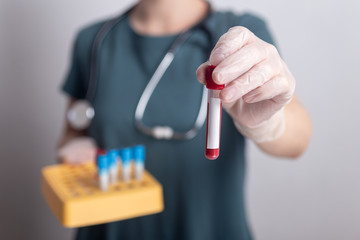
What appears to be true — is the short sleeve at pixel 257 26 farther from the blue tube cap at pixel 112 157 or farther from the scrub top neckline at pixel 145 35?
the blue tube cap at pixel 112 157

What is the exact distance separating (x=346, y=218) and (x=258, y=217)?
9.5 inches

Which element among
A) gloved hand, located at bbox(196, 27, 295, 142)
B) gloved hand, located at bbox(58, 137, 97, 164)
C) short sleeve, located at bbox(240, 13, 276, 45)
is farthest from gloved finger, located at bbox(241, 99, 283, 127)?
gloved hand, located at bbox(58, 137, 97, 164)

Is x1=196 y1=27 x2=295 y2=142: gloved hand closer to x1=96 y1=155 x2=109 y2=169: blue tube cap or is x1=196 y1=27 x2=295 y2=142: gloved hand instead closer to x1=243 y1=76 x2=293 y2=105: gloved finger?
x1=243 y1=76 x2=293 y2=105: gloved finger

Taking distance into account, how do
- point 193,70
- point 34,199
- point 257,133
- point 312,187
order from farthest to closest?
point 34,199, point 312,187, point 193,70, point 257,133

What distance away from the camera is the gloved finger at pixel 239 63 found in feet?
0.88

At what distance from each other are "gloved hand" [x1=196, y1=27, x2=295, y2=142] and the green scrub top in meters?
0.19

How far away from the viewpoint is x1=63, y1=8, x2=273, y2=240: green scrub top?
55 centimetres

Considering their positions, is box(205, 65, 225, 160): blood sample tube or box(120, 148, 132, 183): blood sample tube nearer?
box(205, 65, 225, 160): blood sample tube

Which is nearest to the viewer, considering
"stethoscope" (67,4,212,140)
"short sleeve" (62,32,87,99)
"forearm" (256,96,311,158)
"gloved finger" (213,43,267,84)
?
"gloved finger" (213,43,267,84)

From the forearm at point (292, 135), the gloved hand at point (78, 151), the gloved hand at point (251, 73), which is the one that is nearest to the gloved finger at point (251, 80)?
the gloved hand at point (251, 73)

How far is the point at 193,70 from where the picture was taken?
55 centimetres

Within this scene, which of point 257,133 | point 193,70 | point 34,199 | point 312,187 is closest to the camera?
point 257,133

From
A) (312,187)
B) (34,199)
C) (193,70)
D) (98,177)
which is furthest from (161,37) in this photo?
(34,199)

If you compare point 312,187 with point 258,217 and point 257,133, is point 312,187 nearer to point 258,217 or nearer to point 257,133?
point 258,217
